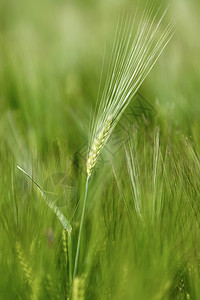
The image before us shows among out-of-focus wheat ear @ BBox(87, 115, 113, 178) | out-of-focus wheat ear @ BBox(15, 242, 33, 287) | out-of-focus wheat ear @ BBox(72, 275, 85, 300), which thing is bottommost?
out-of-focus wheat ear @ BBox(72, 275, 85, 300)

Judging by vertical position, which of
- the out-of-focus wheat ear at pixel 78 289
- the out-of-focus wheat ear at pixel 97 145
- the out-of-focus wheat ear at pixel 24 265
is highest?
the out-of-focus wheat ear at pixel 97 145

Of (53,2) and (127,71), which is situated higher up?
(53,2)

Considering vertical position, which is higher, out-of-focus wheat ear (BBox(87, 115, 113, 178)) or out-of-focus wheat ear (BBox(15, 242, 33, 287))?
out-of-focus wheat ear (BBox(87, 115, 113, 178))

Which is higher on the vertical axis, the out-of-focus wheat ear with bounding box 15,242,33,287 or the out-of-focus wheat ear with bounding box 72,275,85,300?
the out-of-focus wheat ear with bounding box 15,242,33,287

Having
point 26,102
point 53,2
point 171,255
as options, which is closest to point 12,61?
point 26,102

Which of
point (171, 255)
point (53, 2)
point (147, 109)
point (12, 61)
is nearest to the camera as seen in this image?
point (171, 255)

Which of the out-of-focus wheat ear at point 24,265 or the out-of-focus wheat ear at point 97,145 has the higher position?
the out-of-focus wheat ear at point 97,145

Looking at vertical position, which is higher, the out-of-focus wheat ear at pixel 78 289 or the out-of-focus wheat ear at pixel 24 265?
the out-of-focus wheat ear at pixel 24 265

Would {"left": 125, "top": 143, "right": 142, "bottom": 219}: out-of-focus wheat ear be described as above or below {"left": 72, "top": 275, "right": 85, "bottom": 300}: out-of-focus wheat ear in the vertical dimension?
above

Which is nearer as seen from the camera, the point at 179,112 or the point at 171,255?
the point at 171,255

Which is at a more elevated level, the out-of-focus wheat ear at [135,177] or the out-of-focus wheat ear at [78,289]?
the out-of-focus wheat ear at [135,177]

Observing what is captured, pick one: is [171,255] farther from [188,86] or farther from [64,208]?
[188,86]
